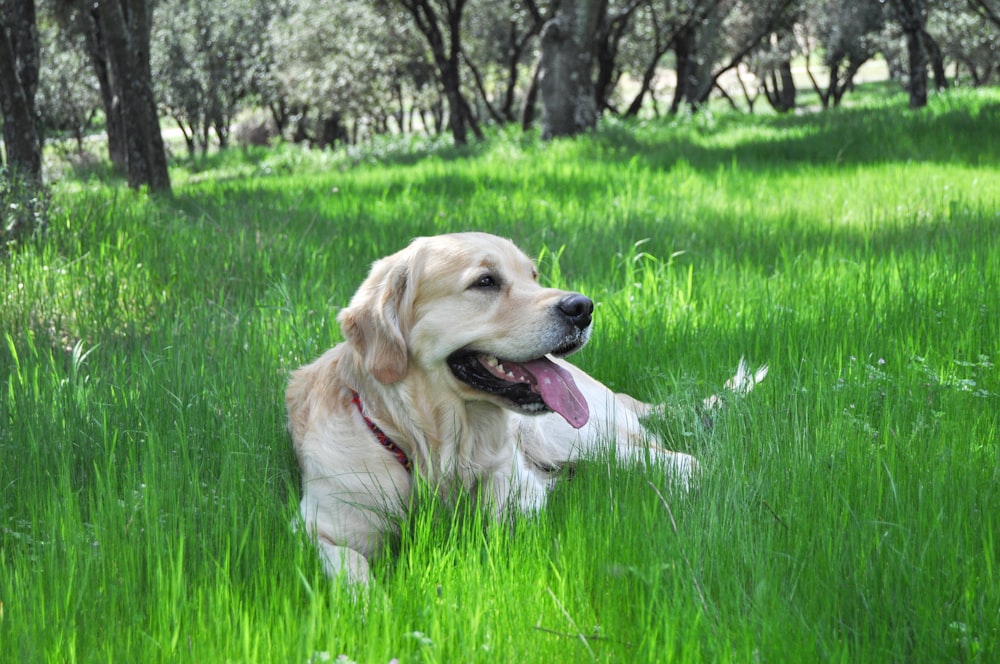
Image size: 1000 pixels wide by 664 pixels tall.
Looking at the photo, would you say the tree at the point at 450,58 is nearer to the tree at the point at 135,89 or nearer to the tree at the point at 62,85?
the tree at the point at 135,89

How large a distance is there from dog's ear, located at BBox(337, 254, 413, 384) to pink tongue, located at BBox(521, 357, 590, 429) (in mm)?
434

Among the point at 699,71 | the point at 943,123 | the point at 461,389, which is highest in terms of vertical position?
the point at 699,71

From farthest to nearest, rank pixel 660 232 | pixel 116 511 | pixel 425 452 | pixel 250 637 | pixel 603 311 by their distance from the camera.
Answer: pixel 660 232 → pixel 603 311 → pixel 425 452 → pixel 116 511 → pixel 250 637

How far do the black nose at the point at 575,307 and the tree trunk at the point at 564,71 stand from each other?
11.5 meters

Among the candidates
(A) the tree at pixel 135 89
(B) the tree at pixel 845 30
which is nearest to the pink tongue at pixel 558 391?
(A) the tree at pixel 135 89

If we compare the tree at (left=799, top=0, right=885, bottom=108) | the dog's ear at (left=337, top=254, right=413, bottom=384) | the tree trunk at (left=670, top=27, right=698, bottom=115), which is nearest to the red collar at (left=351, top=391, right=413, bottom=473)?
the dog's ear at (left=337, top=254, right=413, bottom=384)

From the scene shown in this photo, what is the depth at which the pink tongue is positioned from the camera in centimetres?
310

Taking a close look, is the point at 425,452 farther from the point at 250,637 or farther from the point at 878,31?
the point at 878,31

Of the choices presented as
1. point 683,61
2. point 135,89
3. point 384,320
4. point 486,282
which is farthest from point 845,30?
point 384,320

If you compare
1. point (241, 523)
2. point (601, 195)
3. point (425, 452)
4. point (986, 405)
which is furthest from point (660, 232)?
point (241, 523)

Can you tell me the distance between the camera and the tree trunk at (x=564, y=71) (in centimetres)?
1404

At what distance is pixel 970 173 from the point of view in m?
8.91

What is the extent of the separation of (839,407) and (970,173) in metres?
6.65

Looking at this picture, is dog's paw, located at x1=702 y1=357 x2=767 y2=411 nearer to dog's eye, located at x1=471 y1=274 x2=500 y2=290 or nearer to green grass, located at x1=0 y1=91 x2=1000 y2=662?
green grass, located at x1=0 y1=91 x2=1000 y2=662
